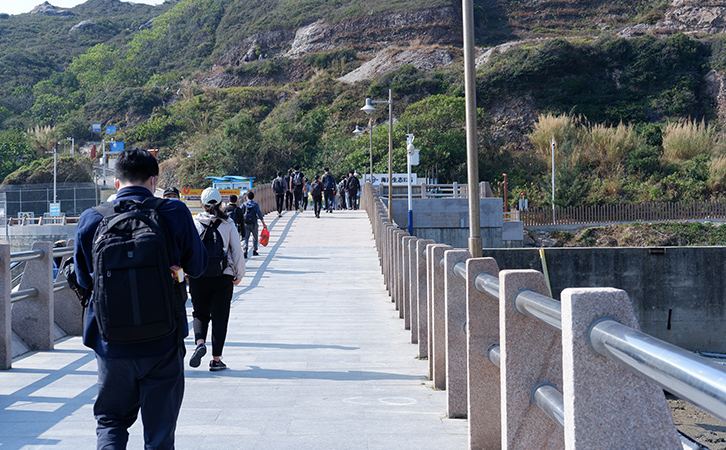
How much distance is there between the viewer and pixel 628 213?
42.5 m

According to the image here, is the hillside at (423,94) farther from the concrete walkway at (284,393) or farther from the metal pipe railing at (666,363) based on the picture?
the metal pipe railing at (666,363)

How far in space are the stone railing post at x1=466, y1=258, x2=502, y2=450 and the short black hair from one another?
1775 mm

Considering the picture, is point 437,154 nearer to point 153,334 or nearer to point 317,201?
point 317,201

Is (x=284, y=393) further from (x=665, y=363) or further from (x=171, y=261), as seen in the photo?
(x=665, y=363)

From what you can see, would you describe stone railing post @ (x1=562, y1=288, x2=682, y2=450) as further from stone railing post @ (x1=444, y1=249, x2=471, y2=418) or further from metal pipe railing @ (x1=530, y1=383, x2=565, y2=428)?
stone railing post @ (x1=444, y1=249, x2=471, y2=418)

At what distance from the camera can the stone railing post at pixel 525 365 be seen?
116 inches

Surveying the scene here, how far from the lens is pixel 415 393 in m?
5.95

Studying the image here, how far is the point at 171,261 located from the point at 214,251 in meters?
3.22

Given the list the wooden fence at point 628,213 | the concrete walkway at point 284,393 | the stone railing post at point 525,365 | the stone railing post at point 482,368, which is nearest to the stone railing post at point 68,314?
the concrete walkway at point 284,393

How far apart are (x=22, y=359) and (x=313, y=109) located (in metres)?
73.1

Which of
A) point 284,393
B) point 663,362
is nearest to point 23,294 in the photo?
point 284,393

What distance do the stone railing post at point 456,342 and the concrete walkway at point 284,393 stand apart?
6.9 inches

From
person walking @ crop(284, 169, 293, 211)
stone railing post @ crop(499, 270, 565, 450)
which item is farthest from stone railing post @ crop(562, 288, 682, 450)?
person walking @ crop(284, 169, 293, 211)

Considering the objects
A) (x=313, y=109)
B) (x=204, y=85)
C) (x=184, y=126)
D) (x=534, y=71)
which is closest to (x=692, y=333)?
(x=534, y=71)
